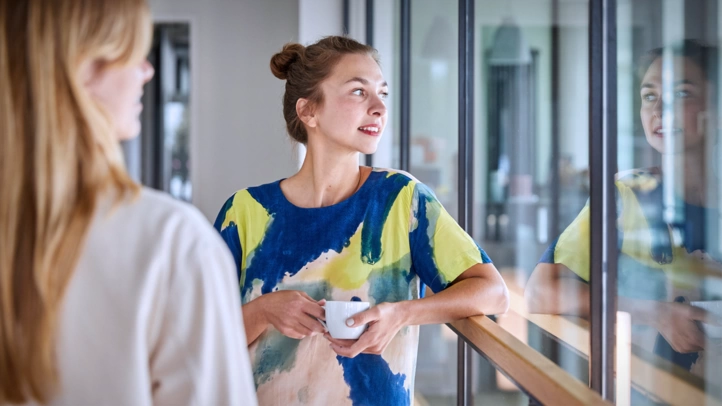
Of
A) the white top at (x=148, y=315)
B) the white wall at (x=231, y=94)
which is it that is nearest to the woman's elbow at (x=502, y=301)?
the white top at (x=148, y=315)

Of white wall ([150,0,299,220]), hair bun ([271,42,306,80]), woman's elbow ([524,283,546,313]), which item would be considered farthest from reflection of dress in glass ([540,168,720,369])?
white wall ([150,0,299,220])

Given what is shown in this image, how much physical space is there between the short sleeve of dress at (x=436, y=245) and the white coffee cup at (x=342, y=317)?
24 centimetres

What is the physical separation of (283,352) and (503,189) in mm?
2188

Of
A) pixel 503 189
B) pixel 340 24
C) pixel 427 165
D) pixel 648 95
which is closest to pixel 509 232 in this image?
pixel 503 189

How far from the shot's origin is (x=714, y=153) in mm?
928

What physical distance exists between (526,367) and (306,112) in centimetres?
93

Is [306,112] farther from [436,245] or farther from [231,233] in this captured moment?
[436,245]

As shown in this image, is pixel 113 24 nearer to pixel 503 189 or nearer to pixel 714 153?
pixel 714 153

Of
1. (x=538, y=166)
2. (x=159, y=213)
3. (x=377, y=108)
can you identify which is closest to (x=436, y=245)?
(x=377, y=108)

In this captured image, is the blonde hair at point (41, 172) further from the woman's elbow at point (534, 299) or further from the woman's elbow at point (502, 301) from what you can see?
the woman's elbow at point (534, 299)

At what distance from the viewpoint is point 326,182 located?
5.34 feet

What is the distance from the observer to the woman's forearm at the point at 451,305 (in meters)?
1.35

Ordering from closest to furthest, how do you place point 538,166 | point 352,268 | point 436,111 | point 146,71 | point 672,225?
point 146,71 → point 672,225 → point 352,268 → point 538,166 → point 436,111

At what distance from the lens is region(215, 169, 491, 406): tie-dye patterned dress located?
147 cm
